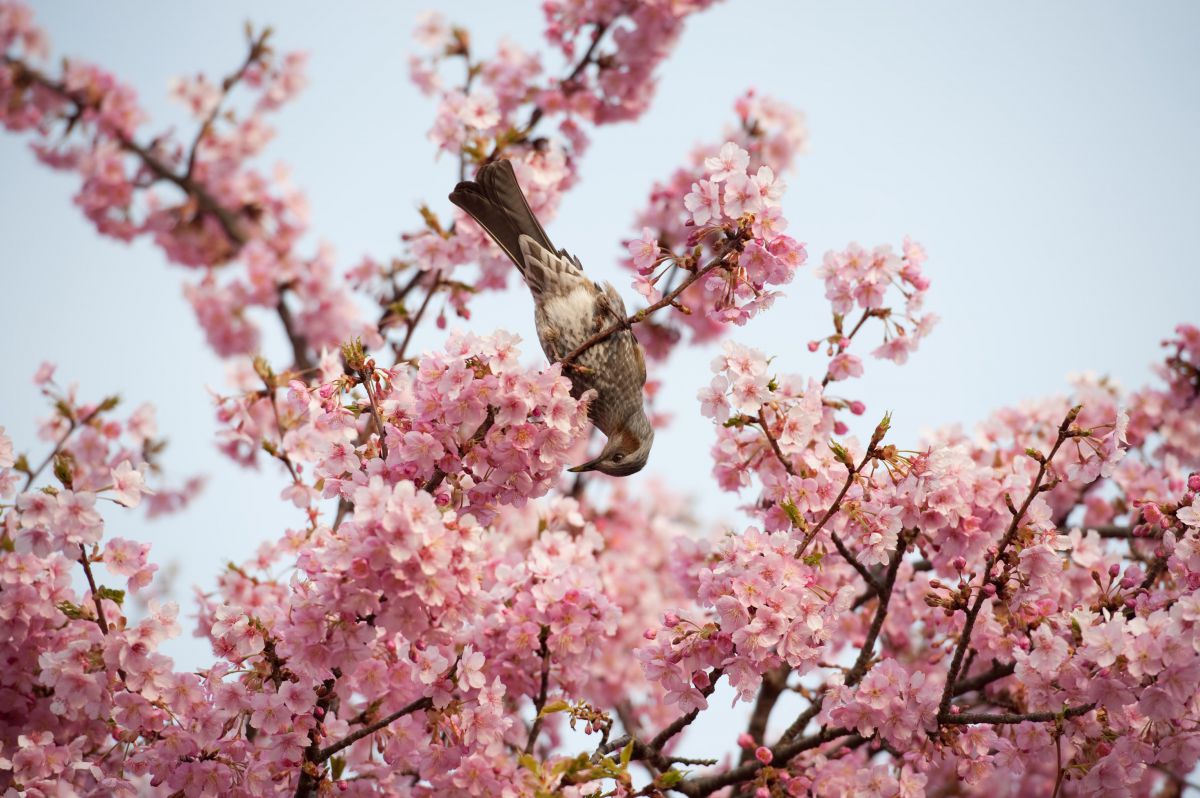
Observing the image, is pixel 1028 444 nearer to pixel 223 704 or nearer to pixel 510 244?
pixel 510 244

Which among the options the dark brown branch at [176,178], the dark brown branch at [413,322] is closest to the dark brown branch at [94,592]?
the dark brown branch at [413,322]

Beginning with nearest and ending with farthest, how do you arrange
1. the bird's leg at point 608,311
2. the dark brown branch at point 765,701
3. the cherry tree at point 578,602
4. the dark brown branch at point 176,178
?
the cherry tree at point 578,602, the bird's leg at point 608,311, the dark brown branch at point 765,701, the dark brown branch at point 176,178

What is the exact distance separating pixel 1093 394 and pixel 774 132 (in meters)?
3.36

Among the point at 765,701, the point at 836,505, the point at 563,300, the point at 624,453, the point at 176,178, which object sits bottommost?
the point at 836,505

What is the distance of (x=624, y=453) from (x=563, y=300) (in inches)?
34.3

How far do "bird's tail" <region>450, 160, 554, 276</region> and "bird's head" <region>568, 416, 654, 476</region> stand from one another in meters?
1.05

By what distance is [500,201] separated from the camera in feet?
15.8

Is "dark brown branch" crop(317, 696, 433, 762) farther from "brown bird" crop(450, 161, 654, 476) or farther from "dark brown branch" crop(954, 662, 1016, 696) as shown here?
"dark brown branch" crop(954, 662, 1016, 696)

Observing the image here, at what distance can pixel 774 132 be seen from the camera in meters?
7.96

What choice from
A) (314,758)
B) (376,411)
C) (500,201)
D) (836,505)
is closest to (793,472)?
(836,505)

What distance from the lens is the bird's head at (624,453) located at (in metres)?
4.84

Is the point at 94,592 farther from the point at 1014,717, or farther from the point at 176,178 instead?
the point at 176,178

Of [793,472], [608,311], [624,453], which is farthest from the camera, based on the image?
[624,453]

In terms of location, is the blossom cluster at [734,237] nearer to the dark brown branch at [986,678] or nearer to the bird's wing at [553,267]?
the bird's wing at [553,267]
